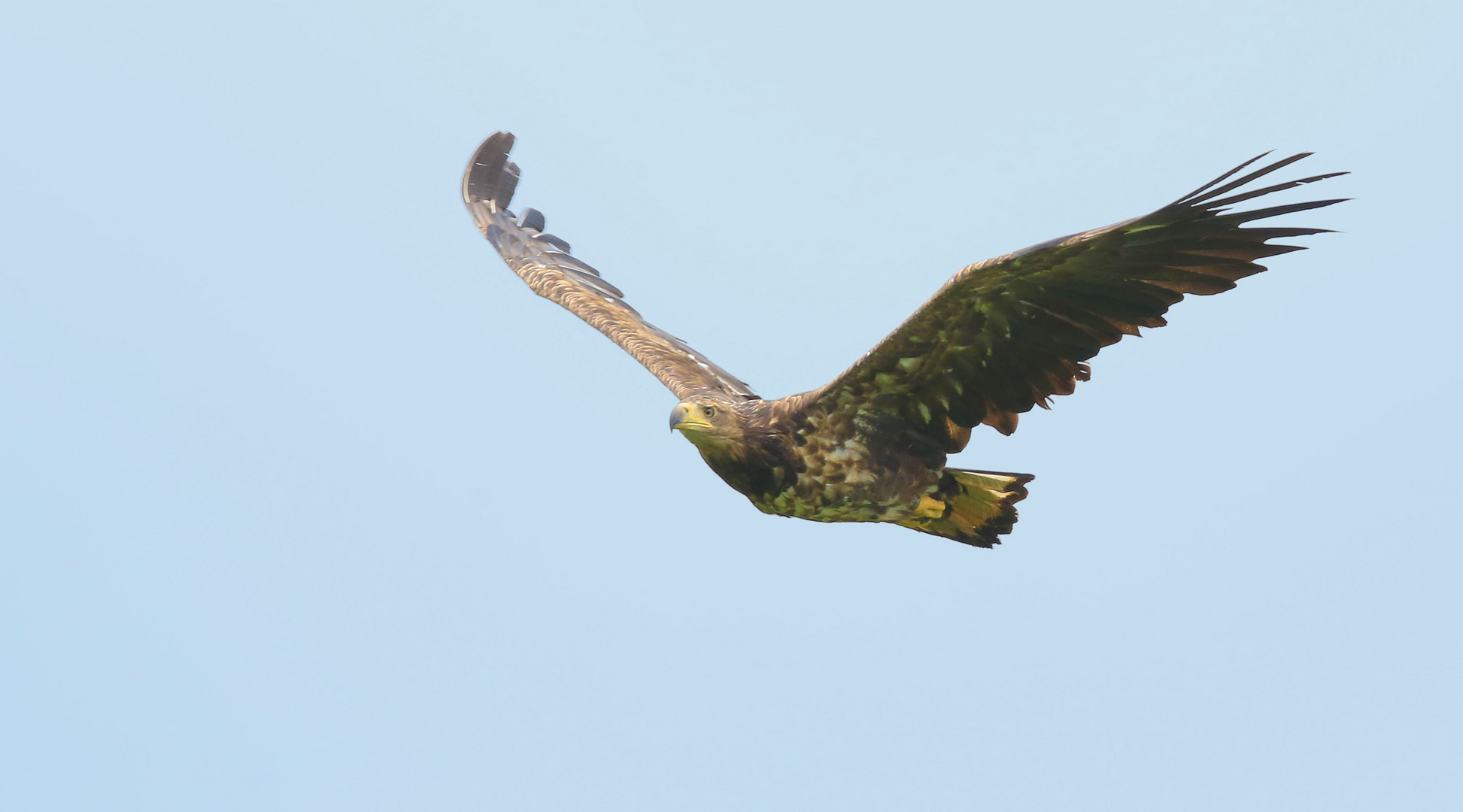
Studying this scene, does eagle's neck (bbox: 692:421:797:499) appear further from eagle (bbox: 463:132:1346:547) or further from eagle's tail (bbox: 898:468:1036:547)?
eagle's tail (bbox: 898:468:1036:547)

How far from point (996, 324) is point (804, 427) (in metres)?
1.25

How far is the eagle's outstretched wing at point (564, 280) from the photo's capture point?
→ 11.1 m

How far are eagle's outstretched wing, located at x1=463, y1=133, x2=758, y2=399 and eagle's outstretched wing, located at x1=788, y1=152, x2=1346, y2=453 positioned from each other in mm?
1326

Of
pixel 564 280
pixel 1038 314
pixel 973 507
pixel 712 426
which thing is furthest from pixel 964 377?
pixel 564 280

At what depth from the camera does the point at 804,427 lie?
9477 mm

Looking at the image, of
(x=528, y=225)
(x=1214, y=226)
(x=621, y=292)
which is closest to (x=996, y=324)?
(x=1214, y=226)

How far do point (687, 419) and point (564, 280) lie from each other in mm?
3503

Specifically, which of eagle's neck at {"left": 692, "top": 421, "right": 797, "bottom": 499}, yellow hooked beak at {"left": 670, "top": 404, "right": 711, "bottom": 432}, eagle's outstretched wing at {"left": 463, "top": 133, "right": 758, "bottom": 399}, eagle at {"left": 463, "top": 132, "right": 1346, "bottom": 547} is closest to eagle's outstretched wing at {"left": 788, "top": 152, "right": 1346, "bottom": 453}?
eagle at {"left": 463, "top": 132, "right": 1346, "bottom": 547}

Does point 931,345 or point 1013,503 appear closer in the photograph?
point 931,345

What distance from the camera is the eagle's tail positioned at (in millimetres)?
9953

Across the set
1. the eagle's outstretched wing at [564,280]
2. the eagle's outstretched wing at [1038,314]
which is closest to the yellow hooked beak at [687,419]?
the eagle's outstretched wing at [1038,314]

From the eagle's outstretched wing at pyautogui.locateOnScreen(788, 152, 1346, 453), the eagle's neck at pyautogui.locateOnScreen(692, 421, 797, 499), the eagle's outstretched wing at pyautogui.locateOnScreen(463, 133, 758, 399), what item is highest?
the eagle's outstretched wing at pyautogui.locateOnScreen(463, 133, 758, 399)

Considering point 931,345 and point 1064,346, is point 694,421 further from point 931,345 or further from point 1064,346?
point 1064,346

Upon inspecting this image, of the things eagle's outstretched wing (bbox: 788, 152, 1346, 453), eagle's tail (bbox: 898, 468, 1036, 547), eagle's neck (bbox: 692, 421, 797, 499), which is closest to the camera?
eagle's outstretched wing (bbox: 788, 152, 1346, 453)
